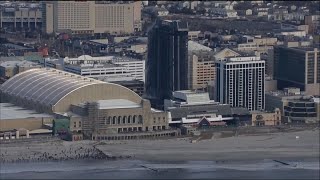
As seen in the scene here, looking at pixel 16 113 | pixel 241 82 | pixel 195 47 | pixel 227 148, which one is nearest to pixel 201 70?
pixel 241 82

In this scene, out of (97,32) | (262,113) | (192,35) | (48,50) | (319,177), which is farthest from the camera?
(97,32)

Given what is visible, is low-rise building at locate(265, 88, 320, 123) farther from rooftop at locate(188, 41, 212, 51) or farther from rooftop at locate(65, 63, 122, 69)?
rooftop at locate(65, 63, 122, 69)

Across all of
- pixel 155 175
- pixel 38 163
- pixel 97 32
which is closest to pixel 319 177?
pixel 155 175

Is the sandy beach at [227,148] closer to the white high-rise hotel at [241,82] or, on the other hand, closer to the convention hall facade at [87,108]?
the convention hall facade at [87,108]

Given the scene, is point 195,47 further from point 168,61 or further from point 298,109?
point 298,109

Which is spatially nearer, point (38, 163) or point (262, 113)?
point (38, 163)

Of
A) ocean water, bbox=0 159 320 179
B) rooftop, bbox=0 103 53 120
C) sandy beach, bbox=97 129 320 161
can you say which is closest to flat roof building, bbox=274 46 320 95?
sandy beach, bbox=97 129 320 161

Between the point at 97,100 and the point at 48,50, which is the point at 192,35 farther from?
the point at 97,100

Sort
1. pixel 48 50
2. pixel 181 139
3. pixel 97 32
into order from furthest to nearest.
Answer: pixel 97 32, pixel 48 50, pixel 181 139
